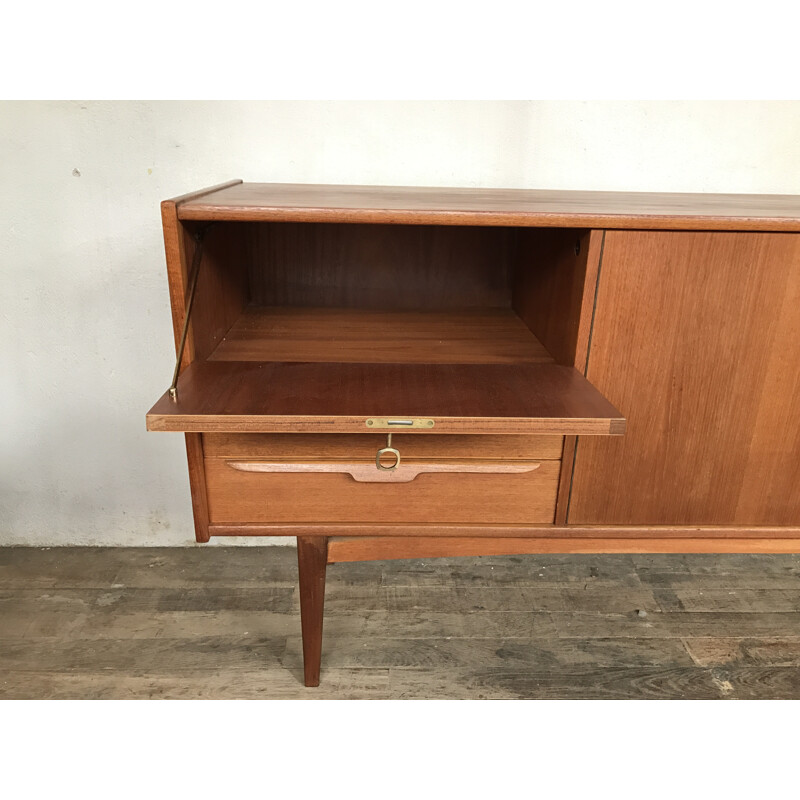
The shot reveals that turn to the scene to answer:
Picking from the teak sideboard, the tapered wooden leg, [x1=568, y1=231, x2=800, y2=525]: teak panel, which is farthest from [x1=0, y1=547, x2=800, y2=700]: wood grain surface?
[x1=568, y1=231, x2=800, y2=525]: teak panel

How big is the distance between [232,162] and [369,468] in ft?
3.64

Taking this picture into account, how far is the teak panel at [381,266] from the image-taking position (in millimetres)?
1526

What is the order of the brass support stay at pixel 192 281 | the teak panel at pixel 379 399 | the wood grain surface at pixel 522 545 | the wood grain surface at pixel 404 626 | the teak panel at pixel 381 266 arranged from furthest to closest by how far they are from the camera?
1. the wood grain surface at pixel 404 626
2. the teak panel at pixel 381 266
3. the wood grain surface at pixel 522 545
4. the brass support stay at pixel 192 281
5. the teak panel at pixel 379 399

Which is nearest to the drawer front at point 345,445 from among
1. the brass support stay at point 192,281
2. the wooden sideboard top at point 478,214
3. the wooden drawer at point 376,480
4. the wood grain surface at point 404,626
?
the wooden drawer at point 376,480

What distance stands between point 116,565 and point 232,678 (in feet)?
2.23

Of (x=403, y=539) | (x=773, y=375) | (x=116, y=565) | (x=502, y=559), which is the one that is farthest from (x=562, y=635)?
(x=116, y=565)

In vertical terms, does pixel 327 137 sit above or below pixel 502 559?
above

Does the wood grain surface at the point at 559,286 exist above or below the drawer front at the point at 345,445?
above

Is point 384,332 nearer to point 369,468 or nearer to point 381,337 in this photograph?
point 381,337

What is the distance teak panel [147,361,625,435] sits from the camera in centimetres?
89

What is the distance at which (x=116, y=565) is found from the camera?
2.10 metres

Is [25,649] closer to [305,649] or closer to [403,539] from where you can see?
[305,649]

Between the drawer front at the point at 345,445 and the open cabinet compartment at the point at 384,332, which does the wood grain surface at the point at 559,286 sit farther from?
the drawer front at the point at 345,445

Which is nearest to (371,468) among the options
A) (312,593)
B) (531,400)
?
(531,400)
